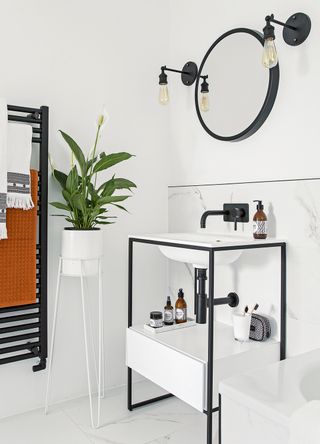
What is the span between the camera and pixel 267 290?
182 centimetres

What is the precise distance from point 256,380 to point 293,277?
66 centimetres

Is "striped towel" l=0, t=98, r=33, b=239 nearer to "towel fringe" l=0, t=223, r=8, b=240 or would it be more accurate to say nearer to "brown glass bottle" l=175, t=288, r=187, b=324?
"towel fringe" l=0, t=223, r=8, b=240

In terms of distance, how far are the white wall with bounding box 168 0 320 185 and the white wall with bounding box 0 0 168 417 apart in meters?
0.12

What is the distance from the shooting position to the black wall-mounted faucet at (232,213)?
1.91 m

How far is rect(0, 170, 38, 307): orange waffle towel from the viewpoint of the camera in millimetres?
1773

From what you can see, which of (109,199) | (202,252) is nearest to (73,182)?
(109,199)

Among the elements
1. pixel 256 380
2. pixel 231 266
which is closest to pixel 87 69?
pixel 231 266

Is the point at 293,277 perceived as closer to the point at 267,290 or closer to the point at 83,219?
the point at 267,290

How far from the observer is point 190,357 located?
5.38 feet

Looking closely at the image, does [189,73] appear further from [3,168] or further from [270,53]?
[3,168]

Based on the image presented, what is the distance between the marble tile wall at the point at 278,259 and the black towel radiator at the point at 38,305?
82 cm

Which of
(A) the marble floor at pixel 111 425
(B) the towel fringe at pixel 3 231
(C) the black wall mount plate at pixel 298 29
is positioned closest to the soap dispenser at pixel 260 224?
(C) the black wall mount plate at pixel 298 29

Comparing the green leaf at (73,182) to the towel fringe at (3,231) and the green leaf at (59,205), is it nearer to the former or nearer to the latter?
the green leaf at (59,205)

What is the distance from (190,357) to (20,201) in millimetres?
976
